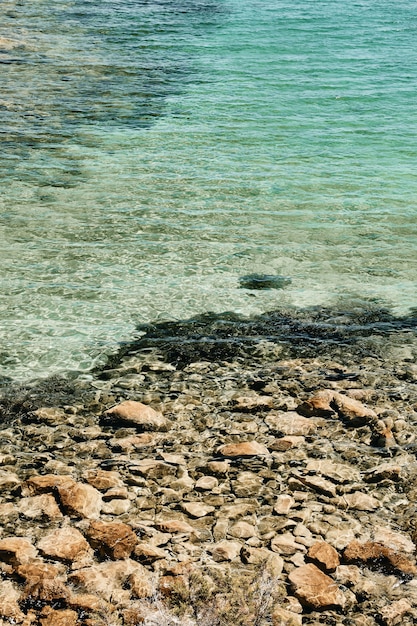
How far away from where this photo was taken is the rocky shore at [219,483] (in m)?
4.43

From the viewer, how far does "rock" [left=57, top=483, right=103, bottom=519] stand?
513cm

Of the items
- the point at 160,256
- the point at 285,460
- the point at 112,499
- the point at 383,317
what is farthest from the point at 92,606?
the point at 160,256

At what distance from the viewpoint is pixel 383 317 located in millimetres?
8430

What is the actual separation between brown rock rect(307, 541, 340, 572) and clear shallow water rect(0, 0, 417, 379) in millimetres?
3394

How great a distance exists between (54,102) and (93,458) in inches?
480

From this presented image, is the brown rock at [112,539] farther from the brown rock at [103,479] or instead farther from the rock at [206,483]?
the rock at [206,483]

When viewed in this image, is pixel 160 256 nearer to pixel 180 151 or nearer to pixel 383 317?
pixel 383 317

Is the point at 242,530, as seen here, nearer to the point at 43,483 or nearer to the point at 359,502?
the point at 359,502

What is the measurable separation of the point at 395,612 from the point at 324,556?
1.80 ft

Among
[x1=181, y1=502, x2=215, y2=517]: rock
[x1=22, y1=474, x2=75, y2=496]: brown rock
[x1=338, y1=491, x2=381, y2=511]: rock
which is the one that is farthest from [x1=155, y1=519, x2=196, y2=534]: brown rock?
[x1=338, y1=491, x2=381, y2=511]: rock

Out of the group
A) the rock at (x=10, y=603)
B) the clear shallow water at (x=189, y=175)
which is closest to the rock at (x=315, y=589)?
the rock at (x=10, y=603)

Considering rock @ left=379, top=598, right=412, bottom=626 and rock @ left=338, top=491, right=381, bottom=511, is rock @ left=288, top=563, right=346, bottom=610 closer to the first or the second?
rock @ left=379, top=598, right=412, bottom=626

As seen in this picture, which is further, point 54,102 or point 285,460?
point 54,102

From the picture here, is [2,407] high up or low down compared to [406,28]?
down
